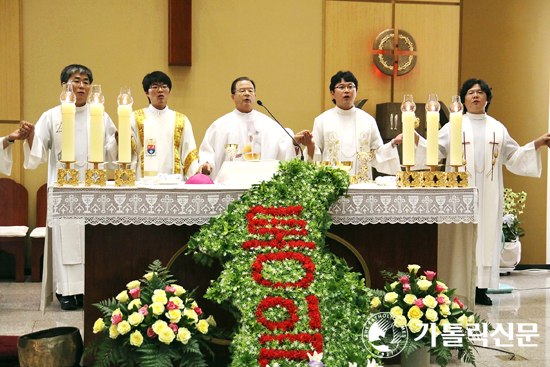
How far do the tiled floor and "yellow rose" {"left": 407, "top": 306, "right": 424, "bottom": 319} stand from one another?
25.4 inches

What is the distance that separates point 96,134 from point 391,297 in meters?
1.72

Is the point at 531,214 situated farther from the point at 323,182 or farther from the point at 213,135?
the point at 323,182

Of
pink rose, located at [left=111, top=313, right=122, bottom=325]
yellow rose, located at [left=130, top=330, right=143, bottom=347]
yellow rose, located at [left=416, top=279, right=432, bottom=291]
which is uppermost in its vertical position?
yellow rose, located at [left=416, top=279, right=432, bottom=291]

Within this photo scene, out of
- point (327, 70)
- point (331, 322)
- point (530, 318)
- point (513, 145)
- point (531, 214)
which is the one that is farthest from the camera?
point (531, 214)

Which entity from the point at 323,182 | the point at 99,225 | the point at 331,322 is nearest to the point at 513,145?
the point at 323,182

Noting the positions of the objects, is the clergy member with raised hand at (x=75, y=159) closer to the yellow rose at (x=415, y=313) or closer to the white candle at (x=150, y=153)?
the white candle at (x=150, y=153)

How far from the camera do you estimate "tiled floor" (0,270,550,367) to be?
3.76 m

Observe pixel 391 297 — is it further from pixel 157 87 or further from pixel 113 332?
pixel 157 87

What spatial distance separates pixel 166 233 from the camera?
10.9 feet

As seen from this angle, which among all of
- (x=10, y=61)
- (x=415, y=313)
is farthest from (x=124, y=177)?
(x=10, y=61)

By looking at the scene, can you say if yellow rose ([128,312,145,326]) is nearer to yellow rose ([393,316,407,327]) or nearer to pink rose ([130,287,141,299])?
pink rose ([130,287,141,299])

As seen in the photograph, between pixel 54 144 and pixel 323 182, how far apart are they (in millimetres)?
2878

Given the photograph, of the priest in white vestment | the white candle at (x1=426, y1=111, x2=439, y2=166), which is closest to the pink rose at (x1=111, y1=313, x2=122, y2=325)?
the white candle at (x1=426, y1=111, x2=439, y2=166)

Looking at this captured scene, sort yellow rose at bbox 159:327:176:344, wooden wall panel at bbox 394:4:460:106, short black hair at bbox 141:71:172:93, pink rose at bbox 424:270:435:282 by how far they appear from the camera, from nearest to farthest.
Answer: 1. yellow rose at bbox 159:327:176:344
2. pink rose at bbox 424:270:435:282
3. short black hair at bbox 141:71:172:93
4. wooden wall panel at bbox 394:4:460:106
